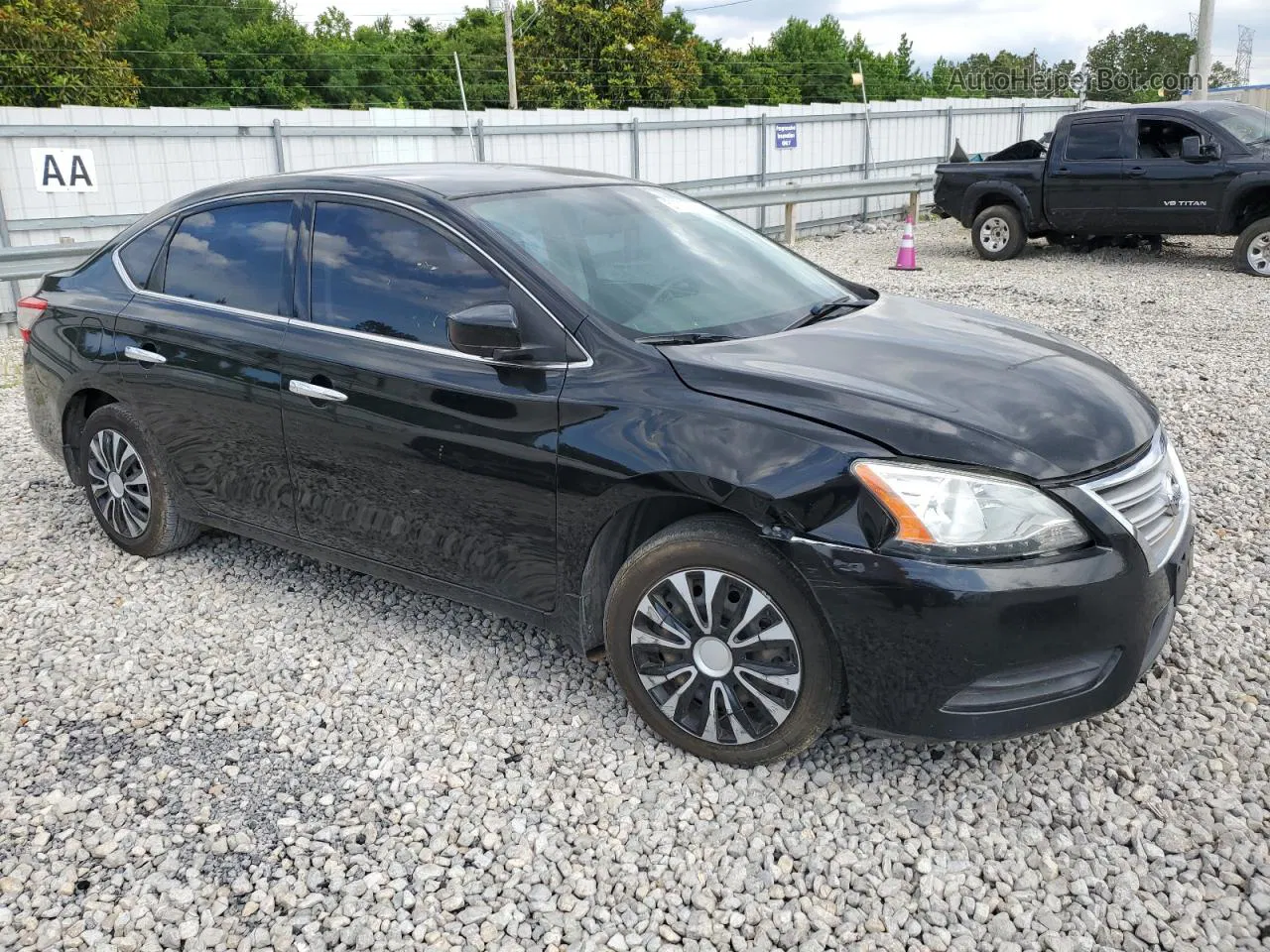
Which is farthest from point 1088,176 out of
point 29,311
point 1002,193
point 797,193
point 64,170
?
point 64,170

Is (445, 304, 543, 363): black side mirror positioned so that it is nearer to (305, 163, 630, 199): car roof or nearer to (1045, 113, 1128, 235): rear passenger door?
(305, 163, 630, 199): car roof

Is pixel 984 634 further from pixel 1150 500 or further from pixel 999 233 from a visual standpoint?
pixel 999 233

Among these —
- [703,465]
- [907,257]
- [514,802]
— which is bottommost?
[514,802]

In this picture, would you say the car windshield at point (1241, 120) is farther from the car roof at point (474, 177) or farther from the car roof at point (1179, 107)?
the car roof at point (474, 177)

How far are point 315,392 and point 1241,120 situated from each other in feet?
41.6

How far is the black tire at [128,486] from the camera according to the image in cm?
452

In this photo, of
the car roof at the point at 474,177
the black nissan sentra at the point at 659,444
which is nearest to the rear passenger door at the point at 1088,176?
the black nissan sentra at the point at 659,444

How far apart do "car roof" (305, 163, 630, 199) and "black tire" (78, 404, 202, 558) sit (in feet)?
4.65

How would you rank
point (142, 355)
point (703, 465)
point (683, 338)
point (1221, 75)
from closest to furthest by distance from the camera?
1. point (703, 465)
2. point (683, 338)
3. point (142, 355)
4. point (1221, 75)

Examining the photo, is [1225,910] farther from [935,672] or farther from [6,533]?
[6,533]

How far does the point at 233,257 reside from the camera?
4199 mm

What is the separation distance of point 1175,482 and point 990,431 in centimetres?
85

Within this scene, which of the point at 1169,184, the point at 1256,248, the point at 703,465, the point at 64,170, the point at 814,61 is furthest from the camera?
the point at 814,61

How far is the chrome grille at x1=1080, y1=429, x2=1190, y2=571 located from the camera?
9.28 ft
